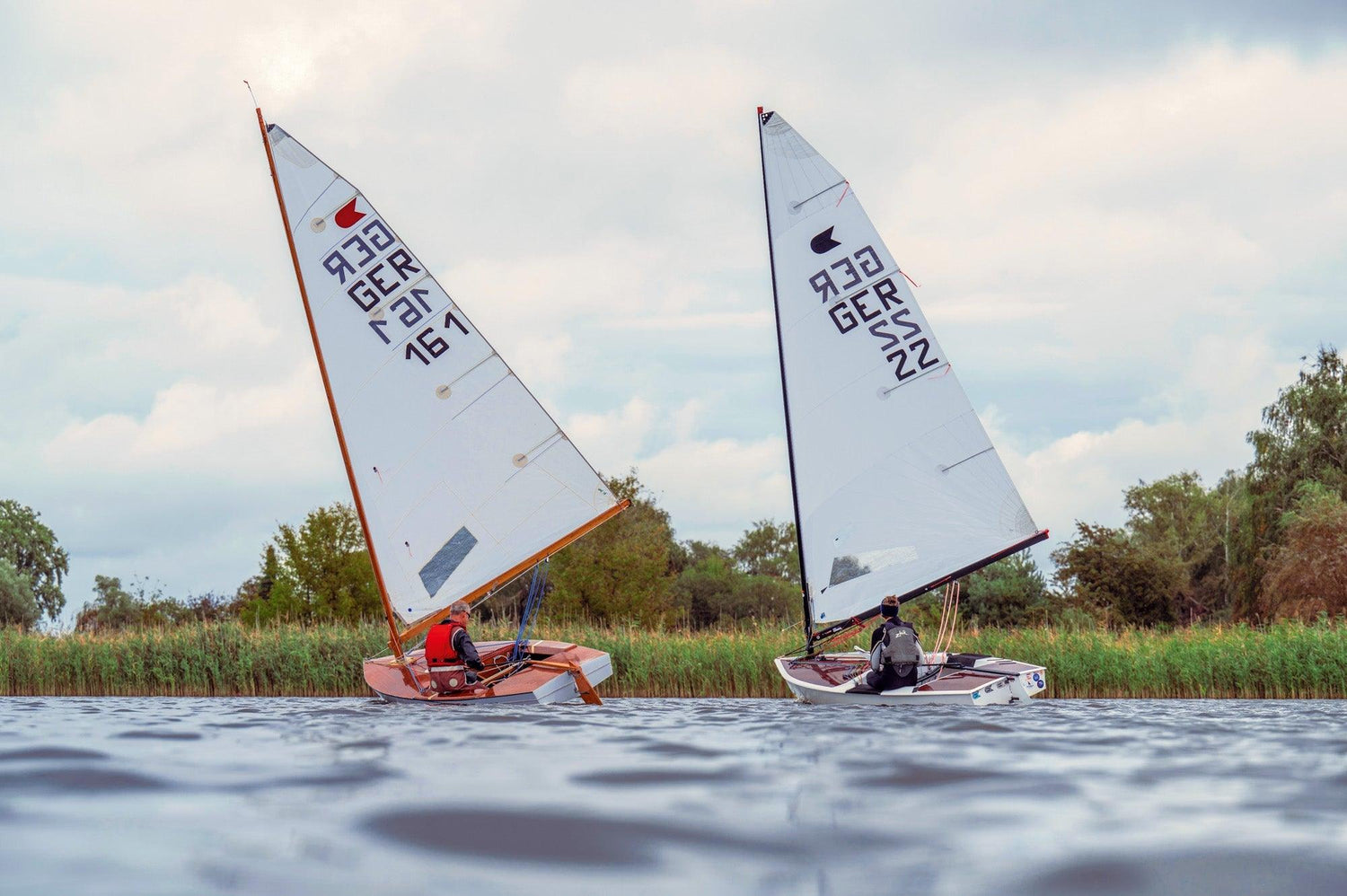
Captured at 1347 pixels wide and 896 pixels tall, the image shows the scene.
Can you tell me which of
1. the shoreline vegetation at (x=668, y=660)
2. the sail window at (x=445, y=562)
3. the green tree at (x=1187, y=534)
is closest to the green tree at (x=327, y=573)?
the shoreline vegetation at (x=668, y=660)

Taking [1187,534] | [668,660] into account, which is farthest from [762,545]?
[668,660]

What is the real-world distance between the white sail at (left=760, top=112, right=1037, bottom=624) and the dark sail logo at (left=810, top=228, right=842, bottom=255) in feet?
0.06

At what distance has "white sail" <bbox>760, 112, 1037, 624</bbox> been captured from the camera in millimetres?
16266

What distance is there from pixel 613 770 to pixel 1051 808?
198 centimetres

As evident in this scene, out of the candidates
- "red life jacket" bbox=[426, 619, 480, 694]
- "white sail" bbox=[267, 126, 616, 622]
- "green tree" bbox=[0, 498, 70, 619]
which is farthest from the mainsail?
"green tree" bbox=[0, 498, 70, 619]

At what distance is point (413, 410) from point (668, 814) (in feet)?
38.8

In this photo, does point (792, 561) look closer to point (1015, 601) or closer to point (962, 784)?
point (1015, 601)

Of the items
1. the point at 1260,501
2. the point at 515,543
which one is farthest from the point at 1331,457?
the point at 515,543

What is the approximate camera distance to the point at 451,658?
13820 millimetres

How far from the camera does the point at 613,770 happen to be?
17.4ft

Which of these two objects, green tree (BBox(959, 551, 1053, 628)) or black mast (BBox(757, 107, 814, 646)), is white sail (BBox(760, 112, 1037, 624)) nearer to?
black mast (BBox(757, 107, 814, 646))

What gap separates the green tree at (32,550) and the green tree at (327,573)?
3230 cm

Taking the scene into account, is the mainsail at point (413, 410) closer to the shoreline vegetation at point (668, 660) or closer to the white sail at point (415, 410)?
the white sail at point (415, 410)

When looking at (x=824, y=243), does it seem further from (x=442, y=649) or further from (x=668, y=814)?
(x=668, y=814)
